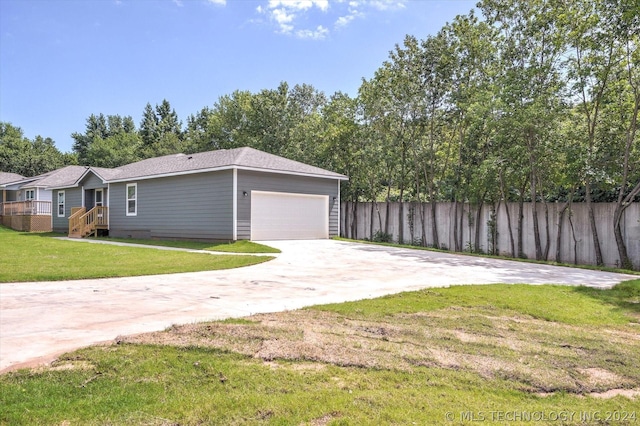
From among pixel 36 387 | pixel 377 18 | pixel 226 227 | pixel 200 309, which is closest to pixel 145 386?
pixel 36 387

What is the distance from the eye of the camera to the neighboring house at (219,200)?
15781 mm

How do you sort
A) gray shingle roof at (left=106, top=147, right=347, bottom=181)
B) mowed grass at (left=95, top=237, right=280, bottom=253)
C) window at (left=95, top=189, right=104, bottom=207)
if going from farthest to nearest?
window at (left=95, top=189, right=104, bottom=207) < gray shingle roof at (left=106, top=147, right=347, bottom=181) < mowed grass at (left=95, top=237, right=280, bottom=253)

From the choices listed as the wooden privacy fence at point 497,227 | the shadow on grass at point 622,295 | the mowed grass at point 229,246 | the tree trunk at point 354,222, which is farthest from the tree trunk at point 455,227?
the shadow on grass at point 622,295

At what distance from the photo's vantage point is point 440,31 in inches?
635

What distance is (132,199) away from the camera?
65.5ft

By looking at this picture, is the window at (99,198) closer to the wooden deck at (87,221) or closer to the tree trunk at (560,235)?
the wooden deck at (87,221)

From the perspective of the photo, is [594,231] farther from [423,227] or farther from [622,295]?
[622,295]

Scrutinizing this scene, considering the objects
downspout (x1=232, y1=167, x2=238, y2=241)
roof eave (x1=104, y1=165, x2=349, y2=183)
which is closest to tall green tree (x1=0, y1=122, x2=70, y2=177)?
roof eave (x1=104, y1=165, x2=349, y2=183)

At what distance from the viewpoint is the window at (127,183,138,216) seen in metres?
19.7

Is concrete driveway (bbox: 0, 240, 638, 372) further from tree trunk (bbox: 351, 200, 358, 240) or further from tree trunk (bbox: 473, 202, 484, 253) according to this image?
tree trunk (bbox: 351, 200, 358, 240)

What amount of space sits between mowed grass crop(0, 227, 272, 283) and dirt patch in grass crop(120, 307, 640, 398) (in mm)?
4900

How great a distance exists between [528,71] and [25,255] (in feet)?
49.5

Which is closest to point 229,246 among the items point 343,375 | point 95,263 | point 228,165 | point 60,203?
point 228,165

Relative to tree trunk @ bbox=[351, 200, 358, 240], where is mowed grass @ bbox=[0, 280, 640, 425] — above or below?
below
